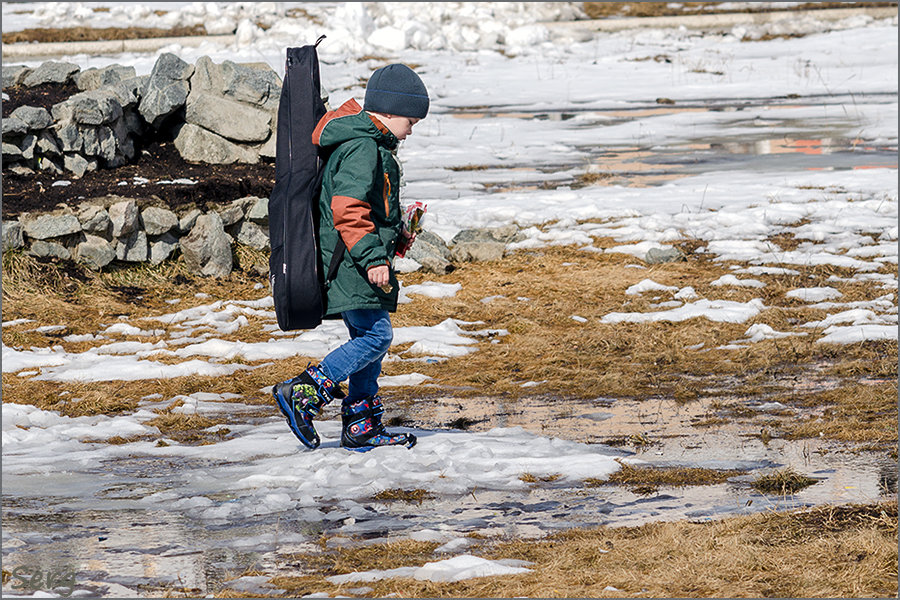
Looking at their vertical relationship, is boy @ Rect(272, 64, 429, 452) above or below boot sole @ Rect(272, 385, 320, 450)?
above

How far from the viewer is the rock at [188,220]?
9797 millimetres

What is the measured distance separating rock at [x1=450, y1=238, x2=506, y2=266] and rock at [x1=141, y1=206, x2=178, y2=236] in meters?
2.73

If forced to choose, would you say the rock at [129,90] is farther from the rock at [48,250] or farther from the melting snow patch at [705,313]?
the melting snow patch at [705,313]

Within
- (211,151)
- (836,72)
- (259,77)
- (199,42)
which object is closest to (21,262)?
(211,151)

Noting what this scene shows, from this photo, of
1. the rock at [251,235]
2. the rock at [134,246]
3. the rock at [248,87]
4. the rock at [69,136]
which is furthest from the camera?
the rock at [248,87]

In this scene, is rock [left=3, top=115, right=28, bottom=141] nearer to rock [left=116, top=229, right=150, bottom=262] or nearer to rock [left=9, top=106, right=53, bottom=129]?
rock [left=9, top=106, right=53, bottom=129]

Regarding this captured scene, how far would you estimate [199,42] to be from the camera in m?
30.8

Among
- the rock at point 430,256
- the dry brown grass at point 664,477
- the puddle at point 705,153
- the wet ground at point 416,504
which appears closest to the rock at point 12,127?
the rock at point 430,256

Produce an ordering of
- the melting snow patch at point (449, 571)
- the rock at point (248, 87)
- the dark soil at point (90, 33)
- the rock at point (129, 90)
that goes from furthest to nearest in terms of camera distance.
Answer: the dark soil at point (90, 33) → the rock at point (248, 87) → the rock at point (129, 90) → the melting snow patch at point (449, 571)

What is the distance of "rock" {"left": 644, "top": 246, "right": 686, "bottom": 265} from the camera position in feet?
33.7

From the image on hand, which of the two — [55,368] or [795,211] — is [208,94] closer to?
[55,368]

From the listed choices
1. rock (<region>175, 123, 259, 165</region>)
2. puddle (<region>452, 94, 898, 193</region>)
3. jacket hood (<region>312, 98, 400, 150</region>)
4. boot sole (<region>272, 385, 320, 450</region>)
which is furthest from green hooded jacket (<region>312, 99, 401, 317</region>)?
puddle (<region>452, 94, 898, 193</region>)

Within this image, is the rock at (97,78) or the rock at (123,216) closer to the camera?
the rock at (123,216)

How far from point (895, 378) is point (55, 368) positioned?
555cm
